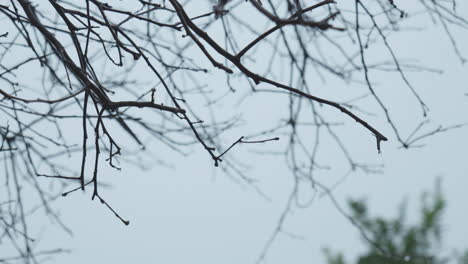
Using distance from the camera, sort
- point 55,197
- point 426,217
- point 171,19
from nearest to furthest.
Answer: point 171,19 → point 55,197 → point 426,217

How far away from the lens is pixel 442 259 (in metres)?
5.89

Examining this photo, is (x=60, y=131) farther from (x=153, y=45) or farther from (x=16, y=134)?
(x=153, y=45)

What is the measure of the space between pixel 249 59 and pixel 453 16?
71 cm

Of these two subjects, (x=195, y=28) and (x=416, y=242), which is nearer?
(x=195, y=28)

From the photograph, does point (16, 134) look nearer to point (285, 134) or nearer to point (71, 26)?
point (71, 26)

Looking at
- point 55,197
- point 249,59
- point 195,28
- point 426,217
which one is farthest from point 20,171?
point 426,217

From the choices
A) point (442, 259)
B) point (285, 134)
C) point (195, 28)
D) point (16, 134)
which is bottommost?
point (195, 28)

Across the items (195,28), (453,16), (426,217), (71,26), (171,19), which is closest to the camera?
(195,28)

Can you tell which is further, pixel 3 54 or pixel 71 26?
pixel 3 54

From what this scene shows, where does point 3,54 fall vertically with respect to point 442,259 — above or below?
below

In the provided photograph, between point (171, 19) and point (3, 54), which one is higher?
point (171, 19)

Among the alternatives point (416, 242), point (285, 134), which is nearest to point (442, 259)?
point (416, 242)

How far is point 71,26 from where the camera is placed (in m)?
1.43

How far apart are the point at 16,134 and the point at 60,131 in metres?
0.17
